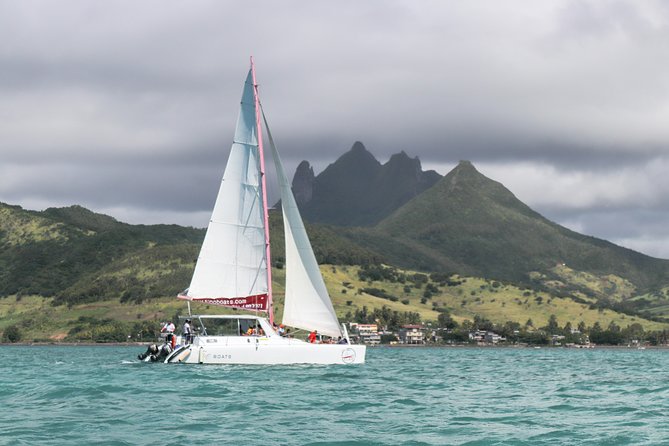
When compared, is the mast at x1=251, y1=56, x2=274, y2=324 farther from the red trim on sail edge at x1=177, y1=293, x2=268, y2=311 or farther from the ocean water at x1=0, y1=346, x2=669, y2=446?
the ocean water at x1=0, y1=346, x2=669, y2=446

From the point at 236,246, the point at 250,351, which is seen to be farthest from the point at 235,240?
the point at 250,351

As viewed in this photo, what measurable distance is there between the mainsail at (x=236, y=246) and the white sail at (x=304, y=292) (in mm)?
2146

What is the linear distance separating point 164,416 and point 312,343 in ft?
105

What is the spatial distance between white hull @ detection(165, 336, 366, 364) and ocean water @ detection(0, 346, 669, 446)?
424cm

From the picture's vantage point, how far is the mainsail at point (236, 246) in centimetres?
7019

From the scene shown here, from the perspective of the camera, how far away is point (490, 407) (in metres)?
44.1

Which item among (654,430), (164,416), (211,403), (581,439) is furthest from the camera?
(211,403)

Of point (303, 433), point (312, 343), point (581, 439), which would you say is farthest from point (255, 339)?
point (581, 439)

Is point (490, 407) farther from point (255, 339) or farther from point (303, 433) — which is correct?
point (255, 339)

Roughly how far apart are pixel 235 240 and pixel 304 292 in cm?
708

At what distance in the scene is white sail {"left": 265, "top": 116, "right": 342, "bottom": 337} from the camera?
232 ft

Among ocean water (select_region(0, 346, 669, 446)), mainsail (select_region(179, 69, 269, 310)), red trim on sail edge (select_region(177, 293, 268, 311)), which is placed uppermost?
mainsail (select_region(179, 69, 269, 310))

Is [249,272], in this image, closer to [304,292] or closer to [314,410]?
[304,292]

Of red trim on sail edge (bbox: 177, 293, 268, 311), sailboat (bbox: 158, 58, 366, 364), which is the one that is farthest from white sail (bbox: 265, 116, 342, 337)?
red trim on sail edge (bbox: 177, 293, 268, 311)
